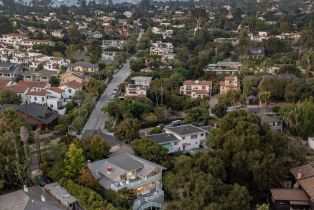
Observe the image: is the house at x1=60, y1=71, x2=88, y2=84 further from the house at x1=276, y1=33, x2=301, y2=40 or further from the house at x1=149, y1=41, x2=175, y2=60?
the house at x1=276, y1=33, x2=301, y2=40

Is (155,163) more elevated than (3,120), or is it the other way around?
(3,120)

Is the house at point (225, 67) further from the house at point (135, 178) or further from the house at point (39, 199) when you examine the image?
the house at point (39, 199)

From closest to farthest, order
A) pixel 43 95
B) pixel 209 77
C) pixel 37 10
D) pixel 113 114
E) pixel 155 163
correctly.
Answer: pixel 155 163 → pixel 113 114 → pixel 43 95 → pixel 209 77 → pixel 37 10

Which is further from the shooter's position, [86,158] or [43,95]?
[43,95]

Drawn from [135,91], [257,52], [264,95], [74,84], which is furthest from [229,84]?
[257,52]

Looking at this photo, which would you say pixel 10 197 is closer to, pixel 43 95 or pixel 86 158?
pixel 86 158

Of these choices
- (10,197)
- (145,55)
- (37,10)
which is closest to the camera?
(10,197)

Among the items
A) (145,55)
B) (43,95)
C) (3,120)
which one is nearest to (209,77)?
(145,55)
